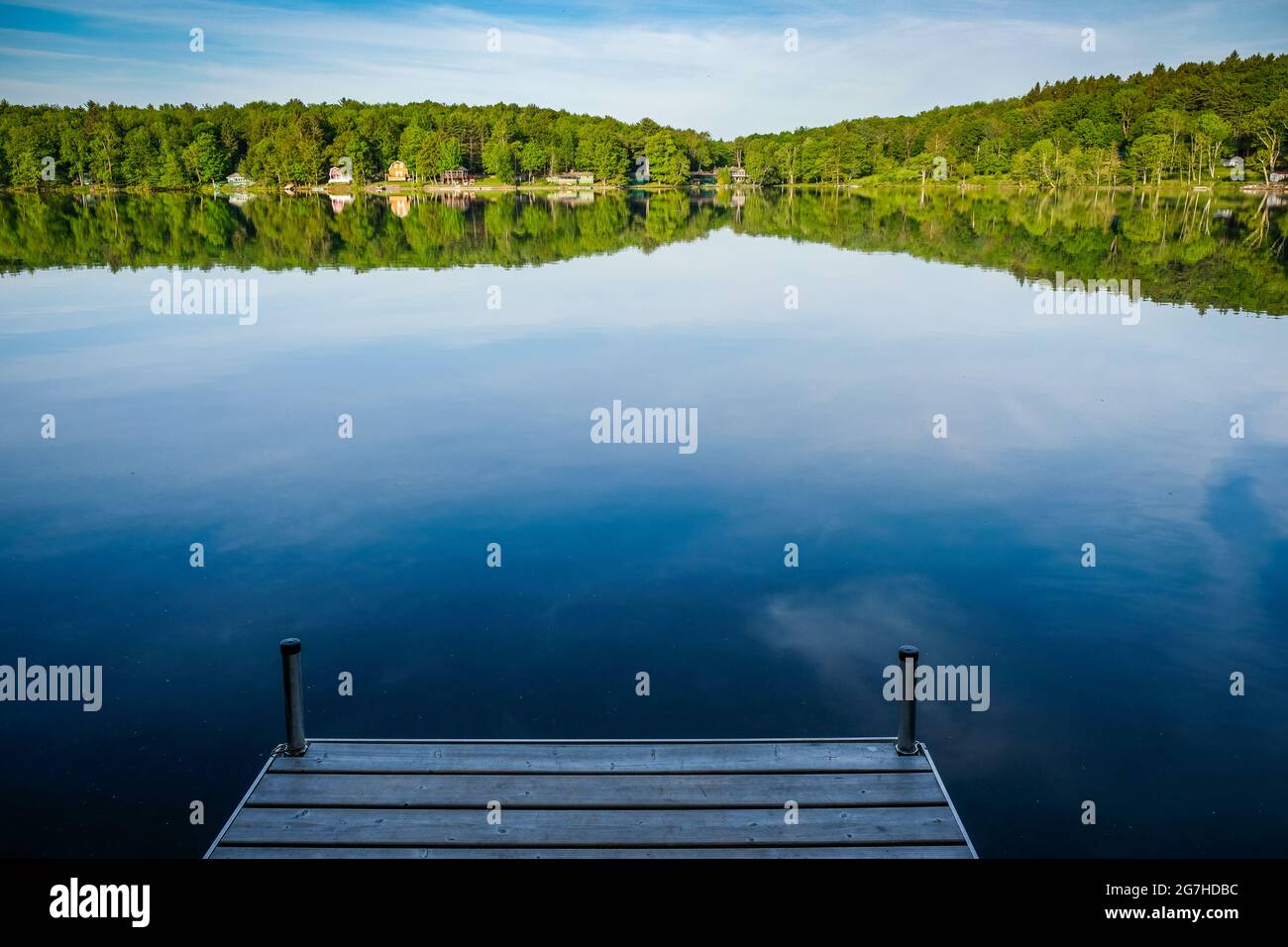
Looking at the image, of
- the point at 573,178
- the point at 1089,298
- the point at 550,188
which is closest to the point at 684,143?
the point at 573,178

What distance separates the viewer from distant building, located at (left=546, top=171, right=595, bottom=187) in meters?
169

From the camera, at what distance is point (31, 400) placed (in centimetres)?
2350

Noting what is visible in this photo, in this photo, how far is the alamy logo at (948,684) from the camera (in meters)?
10.3

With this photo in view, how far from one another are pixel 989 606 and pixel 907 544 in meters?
1.99

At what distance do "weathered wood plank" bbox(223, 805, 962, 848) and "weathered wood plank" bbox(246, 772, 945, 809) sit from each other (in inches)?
3.6

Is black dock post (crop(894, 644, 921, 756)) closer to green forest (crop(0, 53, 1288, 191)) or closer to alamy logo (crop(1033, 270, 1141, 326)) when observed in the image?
alamy logo (crop(1033, 270, 1141, 326))

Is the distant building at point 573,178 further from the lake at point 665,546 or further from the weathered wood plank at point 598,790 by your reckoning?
the weathered wood plank at point 598,790

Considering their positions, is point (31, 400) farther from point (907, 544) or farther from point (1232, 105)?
point (1232, 105)

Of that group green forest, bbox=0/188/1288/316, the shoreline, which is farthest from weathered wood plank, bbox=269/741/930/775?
the shoreline

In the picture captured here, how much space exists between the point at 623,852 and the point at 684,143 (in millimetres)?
184318

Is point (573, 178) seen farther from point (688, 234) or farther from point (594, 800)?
point (594, 800)

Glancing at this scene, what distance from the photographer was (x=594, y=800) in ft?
25.4

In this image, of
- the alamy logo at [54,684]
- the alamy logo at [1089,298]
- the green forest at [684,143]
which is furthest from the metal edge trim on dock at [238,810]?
the green forest at [684,143]
